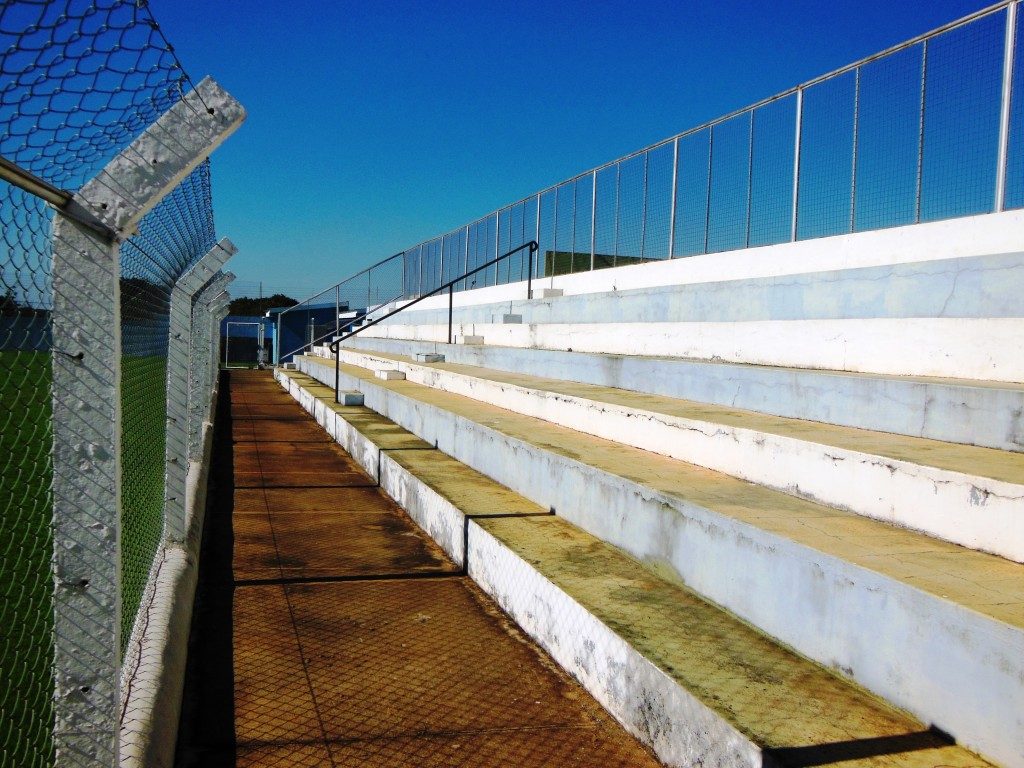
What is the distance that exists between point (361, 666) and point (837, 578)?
200 centimetres

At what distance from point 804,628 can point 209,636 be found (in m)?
2.66

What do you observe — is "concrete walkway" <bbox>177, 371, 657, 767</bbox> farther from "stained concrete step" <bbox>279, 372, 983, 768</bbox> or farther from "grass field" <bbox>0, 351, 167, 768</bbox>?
"grass field" <bbox>0, 351, 167, 768</bbox>

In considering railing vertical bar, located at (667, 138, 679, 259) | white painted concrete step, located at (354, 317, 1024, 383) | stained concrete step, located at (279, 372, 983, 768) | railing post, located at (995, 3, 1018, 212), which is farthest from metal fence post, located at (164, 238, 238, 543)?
railing vertical bar, located at (667, 138, 679, 259)

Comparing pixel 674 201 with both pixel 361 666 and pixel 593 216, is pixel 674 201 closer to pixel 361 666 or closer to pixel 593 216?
pixel 593 216

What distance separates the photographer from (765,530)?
3.02 meters

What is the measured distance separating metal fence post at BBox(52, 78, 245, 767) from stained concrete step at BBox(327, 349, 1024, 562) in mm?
2649

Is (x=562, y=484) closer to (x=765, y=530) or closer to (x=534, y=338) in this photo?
(x=765, y=530)

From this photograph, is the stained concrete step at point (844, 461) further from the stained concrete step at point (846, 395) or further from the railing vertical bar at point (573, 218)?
the railing vertical bar at point (573, 218)

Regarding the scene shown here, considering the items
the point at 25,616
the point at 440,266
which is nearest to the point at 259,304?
the point at 440,266

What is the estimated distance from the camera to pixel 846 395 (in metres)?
4.38

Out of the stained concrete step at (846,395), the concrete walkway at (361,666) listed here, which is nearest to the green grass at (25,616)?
the concrete walkway at (361,666)

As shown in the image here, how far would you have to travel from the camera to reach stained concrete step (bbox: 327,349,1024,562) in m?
2.81

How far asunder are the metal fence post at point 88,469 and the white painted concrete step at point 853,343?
4188 millimetres

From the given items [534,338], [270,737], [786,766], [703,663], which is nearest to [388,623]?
[270,737]
